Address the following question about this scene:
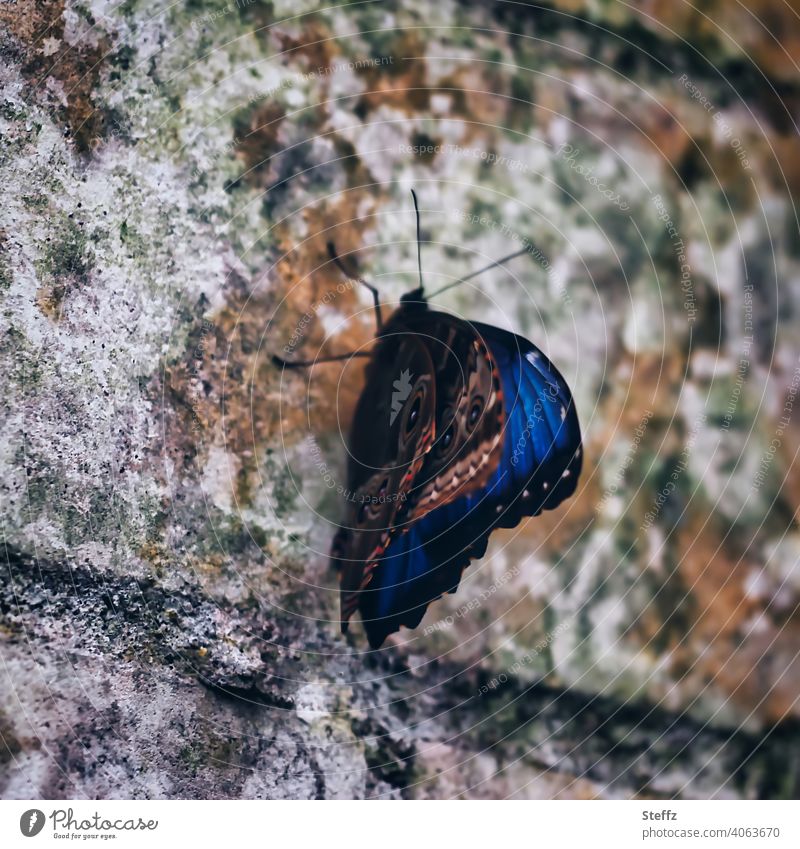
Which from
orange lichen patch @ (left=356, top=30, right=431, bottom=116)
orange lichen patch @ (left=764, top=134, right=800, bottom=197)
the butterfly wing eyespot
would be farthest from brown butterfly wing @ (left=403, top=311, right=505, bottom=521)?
orange lichen patch @ (left=764, top=134, right=800, bottom=197)

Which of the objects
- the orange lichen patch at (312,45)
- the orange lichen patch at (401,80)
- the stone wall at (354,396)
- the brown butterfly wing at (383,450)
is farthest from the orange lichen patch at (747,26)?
the brown butterfly wing at (383,450)

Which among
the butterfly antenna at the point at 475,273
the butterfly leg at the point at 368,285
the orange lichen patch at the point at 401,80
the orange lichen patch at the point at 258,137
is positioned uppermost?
the orange lichen patch at the point at 401,80

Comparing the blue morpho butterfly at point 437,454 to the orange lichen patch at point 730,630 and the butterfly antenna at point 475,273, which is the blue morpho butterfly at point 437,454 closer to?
the butterfly antenna at point 475,273

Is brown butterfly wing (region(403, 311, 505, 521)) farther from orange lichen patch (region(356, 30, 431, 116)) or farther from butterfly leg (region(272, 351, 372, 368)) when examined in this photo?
orange lichen patch (region(356, 30, 431, 116))

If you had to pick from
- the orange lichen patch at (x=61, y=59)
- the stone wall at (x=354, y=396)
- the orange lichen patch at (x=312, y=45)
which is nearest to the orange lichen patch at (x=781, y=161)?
the stone wall at (x=354, y=396)

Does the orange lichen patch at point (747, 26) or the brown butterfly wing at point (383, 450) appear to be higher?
the orange lichen patch at point (747, 26)

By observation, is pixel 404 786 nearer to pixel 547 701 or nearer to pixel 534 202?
pixel 547 701

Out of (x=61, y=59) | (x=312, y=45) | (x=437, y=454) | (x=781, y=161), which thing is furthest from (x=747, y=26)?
(x=61, y=59)
